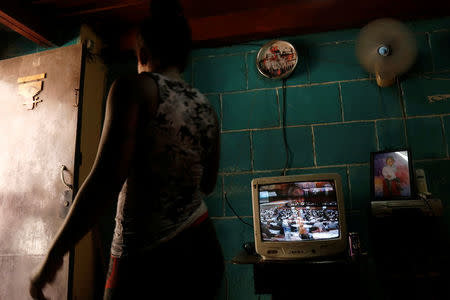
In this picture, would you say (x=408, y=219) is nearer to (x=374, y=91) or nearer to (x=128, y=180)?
(x=374, y=91)

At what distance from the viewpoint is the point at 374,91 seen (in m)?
2.50

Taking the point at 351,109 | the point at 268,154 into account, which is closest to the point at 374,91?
the point at 351,109

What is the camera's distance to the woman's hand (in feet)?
2.03

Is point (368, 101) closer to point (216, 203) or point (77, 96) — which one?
point (216, 203)

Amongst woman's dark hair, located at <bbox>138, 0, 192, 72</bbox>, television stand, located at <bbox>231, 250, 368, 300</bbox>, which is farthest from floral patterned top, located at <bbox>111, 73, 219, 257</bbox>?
television stand, located at <bbox>231, 250, 368, 300</bbox>

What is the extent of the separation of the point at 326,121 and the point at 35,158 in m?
2.30

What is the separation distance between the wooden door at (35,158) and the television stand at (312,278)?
54.9 inches

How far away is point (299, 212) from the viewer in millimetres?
1944

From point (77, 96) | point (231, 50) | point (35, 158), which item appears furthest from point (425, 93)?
point (35, 158)

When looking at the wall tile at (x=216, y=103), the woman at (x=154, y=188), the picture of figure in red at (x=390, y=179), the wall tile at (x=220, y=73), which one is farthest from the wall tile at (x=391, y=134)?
the woman at (x=154, y=188)

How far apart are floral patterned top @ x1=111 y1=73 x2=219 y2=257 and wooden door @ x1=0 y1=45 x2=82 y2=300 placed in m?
1.78

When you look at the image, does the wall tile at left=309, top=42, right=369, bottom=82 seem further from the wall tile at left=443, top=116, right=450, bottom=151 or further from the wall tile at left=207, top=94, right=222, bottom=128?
the wall tile at left=207, top=94, right=222, bottom=128

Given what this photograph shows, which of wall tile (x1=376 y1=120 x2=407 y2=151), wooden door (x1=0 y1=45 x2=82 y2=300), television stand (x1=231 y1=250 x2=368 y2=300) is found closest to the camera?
television stand (x1=231 y1=250 x2=368 y2=300)

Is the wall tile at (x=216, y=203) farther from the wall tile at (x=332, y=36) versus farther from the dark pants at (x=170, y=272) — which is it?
the dark pants at (x=170, y=272)
